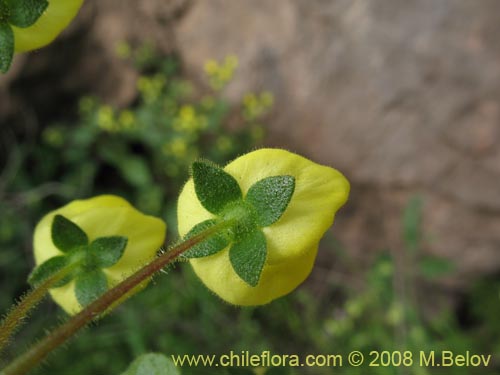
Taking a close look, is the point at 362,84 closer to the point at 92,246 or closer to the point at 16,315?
the point at 92,246

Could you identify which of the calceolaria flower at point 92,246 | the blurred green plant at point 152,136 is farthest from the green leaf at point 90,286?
the blurred green plant at point 152,136

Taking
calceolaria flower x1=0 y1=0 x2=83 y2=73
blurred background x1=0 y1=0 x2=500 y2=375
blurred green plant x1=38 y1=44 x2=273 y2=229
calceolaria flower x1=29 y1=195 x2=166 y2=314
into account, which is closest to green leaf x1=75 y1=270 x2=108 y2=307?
calceolaria flower x1=29 y1=195 x2=166 y2=314

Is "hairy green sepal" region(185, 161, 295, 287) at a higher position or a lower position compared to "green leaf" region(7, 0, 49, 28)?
lower

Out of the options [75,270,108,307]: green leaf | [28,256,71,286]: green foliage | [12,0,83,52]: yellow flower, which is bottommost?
[75,270,108,307]: green leaf

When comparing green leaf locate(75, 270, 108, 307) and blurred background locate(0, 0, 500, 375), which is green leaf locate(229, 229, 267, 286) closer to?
green leaf locate(75, 270, 108, 307)

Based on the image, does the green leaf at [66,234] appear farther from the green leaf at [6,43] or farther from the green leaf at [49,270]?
the green leaf at [6,43]

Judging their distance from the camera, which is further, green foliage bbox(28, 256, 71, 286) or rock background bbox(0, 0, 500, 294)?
rock background bbox(0, 0, 500, 294)

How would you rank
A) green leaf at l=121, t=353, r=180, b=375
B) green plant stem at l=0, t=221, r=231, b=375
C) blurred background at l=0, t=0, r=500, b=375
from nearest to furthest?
green plant stem at l=0, t=221, r=231, b=375
green leaf at l=121, t=353, r=180, b=375
blurred background at l=0, t=0, r=500, b=375

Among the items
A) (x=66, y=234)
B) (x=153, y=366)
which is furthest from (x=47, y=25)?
(x=153, y=366)
